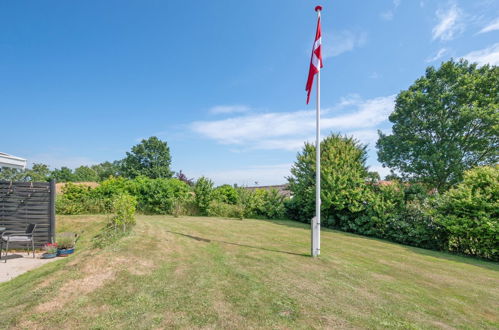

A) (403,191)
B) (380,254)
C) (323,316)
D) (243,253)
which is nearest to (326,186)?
(403,191)

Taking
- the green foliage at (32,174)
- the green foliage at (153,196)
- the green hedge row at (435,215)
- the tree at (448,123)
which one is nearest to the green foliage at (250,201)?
the green foliage at (153,196)

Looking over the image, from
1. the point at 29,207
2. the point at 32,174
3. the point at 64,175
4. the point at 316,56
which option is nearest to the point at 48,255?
the point at 29,207

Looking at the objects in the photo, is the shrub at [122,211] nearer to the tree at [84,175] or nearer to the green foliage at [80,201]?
the green foliage at [80,201]

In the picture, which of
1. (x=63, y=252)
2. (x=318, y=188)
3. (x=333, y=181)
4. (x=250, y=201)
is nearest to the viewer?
(x=318, y=188)

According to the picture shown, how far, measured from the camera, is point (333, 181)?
12.8 m

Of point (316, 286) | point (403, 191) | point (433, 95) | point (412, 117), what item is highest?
point (433, 95)

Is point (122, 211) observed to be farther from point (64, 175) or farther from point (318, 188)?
point (64, 175)

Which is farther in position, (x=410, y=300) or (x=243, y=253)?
(x=243, y=253)

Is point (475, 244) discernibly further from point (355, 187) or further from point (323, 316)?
point (323, 316)

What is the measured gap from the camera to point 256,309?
10.6 ft

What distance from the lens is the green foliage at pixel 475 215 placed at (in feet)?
26.2

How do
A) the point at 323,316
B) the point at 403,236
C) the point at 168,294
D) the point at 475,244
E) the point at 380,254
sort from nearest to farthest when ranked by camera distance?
1. the point at 323,316
2. the point at 168,294
3. the point at 380,254
4. the point at 475,244
5. the point at 403,236

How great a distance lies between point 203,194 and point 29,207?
915 centimetres

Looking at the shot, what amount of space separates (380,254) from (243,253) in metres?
4.74
